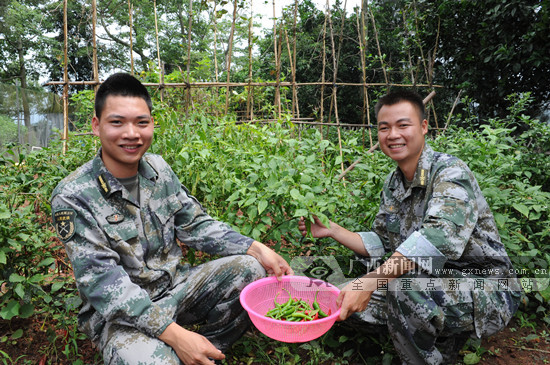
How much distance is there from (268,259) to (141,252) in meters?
0.63

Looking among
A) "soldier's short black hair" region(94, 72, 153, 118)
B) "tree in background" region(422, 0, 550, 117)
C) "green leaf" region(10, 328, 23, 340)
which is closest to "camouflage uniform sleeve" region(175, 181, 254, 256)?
"soldier's short black hair" region(94, 72, 153, 118)

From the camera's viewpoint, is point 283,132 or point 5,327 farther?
point 283,132

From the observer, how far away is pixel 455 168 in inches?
79.3

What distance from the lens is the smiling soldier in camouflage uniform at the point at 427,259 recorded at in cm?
182

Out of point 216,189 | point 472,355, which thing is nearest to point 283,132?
point 216,189

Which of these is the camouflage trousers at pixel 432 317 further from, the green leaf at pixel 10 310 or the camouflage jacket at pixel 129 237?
the green leaf at pixel 10 310

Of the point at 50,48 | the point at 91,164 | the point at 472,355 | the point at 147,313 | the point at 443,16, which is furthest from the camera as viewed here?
the point at 50,48

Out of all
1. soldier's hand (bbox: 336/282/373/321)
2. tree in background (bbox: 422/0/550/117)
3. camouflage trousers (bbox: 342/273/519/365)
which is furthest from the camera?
tree in background (bbox: 422/0/550/117)

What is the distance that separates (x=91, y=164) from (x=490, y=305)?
2.09 meters

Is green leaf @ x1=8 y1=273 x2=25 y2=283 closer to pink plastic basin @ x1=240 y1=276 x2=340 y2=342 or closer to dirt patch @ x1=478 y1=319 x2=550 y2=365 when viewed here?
pink plastic basin @ x1=240 y1=276 x2=340 y2=342

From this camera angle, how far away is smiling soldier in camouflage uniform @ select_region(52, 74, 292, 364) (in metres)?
1.62

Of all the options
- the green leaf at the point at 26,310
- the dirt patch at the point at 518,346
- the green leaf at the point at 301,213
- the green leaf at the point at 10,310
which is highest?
the green leaf at the point at 301,213

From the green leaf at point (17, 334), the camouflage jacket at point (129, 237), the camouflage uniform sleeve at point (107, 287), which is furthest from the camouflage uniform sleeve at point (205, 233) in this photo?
the green leaf at point (17, 334)

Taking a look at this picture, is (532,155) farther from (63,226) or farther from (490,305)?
(63,226)
